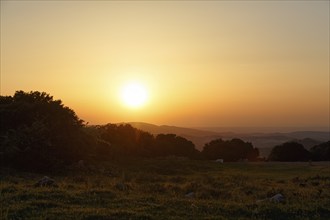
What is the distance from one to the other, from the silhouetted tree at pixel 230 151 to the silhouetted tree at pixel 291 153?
3829mm

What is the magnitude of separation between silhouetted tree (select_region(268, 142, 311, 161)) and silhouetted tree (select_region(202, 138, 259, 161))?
3829 millimetres

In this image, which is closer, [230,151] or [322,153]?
[322,153]

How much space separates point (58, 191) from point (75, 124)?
21944mm

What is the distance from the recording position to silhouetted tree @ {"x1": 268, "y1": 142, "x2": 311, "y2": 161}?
2569 inches

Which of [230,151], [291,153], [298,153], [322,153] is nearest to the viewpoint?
[298,153]

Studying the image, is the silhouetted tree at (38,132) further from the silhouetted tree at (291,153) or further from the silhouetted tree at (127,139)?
the silhouetted tree at (291,153)

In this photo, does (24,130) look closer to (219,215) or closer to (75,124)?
(75,124)

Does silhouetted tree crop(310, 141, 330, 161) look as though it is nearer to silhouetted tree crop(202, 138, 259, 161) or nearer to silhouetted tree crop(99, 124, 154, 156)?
silhouetted tree crop(202, 138, 259, 161)

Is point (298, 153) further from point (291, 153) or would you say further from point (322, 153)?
point (322, 153)

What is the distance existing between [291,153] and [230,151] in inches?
370

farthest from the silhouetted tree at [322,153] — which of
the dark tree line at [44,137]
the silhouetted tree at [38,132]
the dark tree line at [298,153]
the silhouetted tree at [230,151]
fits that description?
the silhouetted tree at [38,132]

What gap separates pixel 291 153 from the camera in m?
66.6

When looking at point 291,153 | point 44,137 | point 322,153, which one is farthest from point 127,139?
point 322,153

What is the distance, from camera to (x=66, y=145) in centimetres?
3738
